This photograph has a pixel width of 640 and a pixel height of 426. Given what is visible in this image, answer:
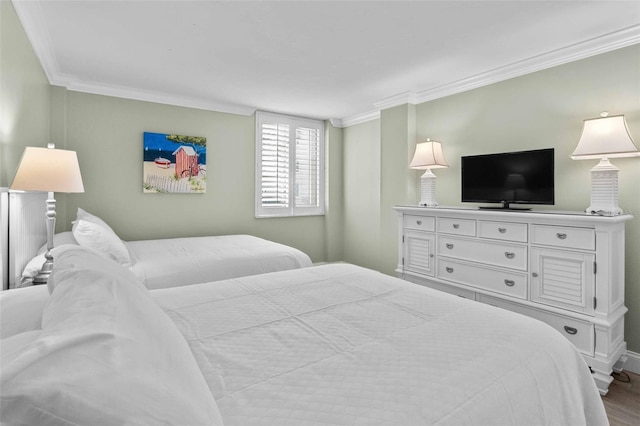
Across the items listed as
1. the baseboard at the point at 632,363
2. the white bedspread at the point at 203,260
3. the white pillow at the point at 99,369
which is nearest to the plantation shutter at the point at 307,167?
the white bedspread at the point at 203,260

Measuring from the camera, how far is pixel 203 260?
284cm

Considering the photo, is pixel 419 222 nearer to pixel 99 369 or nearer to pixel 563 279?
pixel 563 279

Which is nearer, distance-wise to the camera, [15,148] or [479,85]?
[15,148]

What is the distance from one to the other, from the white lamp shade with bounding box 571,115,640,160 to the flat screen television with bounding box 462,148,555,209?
11.3 inches

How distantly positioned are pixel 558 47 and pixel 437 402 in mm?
3214

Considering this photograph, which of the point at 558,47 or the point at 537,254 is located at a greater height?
the point at 558,47

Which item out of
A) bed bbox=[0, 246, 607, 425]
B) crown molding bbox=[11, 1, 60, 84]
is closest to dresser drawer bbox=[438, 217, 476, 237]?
bed bbox=[0, 246, 607, 425]

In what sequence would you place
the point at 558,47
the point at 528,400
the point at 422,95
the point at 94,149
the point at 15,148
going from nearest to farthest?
the point at 528,400, the point at 15,148, the point at 558,47, the point at 94,149, the point at 422,95

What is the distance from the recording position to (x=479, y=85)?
3.52 metres

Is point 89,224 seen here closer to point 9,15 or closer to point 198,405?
point 9,15

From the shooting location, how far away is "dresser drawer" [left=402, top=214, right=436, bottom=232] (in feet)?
11.2

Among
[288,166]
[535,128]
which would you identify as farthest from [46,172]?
[535,128]

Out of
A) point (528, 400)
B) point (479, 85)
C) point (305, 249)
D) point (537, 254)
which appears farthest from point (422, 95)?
point (528, 400)

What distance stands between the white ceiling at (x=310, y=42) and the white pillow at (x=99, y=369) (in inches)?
83.9
